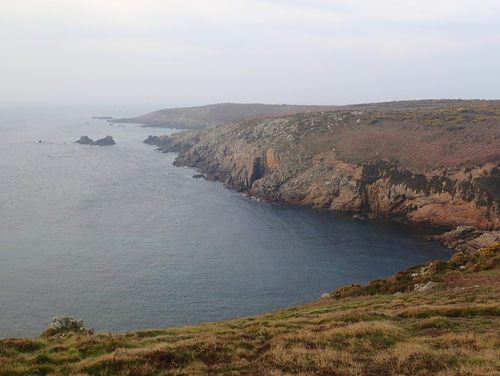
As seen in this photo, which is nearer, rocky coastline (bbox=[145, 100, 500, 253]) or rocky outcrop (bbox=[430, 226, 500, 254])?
rocky outcrop (bbox=[430, 226, 500, 254])

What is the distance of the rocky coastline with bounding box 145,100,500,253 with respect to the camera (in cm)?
6391

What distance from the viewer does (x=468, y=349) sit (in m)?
13.6

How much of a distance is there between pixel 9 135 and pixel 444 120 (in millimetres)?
195877

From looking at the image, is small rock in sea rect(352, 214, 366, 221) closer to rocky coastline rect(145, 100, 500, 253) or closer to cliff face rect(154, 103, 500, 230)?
rocky coastline rect(145, 100, 500, 253)

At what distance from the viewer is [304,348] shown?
1481 centimetres

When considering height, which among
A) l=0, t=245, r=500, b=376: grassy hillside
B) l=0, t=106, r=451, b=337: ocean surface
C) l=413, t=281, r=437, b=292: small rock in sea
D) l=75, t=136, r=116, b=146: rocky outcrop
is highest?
l=75, t=136, r=116, b=146: rocky outcrop

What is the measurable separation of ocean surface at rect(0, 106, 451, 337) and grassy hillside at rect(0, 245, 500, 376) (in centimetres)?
2082

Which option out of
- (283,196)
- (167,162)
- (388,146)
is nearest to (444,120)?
(388,146)

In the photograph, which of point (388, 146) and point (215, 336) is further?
point (388, 146)

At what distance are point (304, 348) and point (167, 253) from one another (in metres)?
41.6

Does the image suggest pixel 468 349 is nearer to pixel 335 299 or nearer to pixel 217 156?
pixel 335 299

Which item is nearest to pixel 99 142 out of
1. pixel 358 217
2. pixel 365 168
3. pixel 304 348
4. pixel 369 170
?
pixel 365 168

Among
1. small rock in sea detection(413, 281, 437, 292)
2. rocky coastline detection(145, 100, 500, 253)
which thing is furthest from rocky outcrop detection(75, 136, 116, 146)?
small rock in sea detection(413, 281, 437, 292)

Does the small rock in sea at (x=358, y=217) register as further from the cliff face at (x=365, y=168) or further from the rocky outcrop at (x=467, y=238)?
the rocky outcrop at (x=467, y=238)
